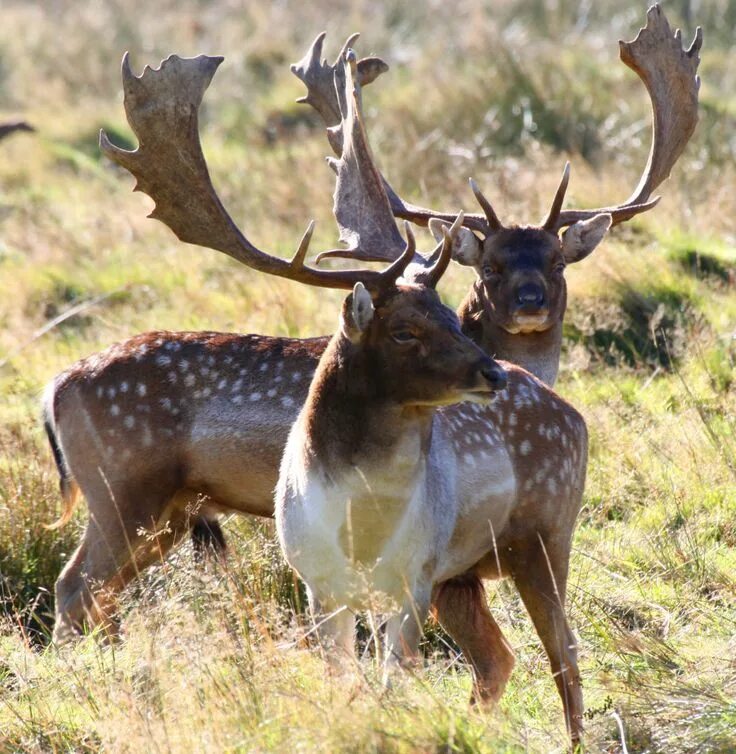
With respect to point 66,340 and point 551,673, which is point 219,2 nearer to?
point 66,340

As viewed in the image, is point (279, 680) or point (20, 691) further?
point (20, 691)

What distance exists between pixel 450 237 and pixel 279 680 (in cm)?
144

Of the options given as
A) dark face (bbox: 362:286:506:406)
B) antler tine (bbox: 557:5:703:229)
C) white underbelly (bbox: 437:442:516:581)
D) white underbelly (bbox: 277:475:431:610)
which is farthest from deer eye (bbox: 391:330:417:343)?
antler tine (bbox: 557:5:703:229)

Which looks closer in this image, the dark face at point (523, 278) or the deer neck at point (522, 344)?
the dark face at point (523, 278)

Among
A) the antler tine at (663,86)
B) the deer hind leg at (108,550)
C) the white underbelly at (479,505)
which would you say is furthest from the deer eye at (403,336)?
the antler tine at (663,86)

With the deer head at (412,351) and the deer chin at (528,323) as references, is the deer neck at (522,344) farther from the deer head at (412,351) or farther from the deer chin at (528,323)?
the deer head at (412,351)

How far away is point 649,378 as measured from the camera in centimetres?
774

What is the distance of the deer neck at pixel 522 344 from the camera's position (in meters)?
6.82

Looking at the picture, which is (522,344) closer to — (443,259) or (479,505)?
(479,505)

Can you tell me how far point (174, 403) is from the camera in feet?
19.9

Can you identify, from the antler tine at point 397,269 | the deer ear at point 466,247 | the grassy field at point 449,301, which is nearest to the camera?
the grassy field at point 449,301

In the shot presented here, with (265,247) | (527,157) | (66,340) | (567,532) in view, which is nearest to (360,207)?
(567,532)

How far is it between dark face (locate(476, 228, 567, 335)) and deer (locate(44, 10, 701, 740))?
37.7 inches

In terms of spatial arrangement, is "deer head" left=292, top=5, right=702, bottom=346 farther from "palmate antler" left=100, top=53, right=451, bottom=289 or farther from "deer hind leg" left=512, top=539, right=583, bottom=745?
"deer hind leg" left=512, top=539, right=583, bottom=745
